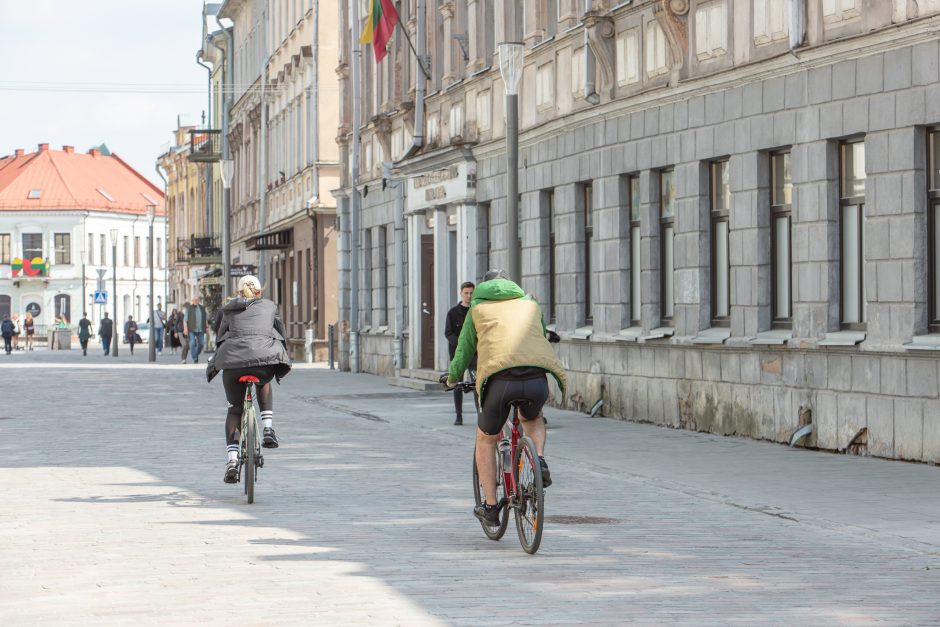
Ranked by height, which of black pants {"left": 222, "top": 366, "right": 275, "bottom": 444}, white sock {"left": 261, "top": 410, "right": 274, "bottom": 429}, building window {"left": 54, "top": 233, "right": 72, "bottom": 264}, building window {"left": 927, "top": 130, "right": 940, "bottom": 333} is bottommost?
white sock {"left": 261, "top": 410, "right": 274, "bottom": 429}

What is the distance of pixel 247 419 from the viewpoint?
1427cm

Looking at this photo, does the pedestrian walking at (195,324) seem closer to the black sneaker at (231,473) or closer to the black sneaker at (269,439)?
the black sneaker at (269,439)

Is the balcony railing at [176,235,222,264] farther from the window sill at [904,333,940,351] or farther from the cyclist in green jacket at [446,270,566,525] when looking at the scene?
the cyclist in green jacket at [446,270,566,525]

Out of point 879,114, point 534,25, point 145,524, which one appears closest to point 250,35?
point 534,25

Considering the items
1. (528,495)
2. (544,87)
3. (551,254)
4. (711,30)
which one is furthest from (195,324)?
(528,495)

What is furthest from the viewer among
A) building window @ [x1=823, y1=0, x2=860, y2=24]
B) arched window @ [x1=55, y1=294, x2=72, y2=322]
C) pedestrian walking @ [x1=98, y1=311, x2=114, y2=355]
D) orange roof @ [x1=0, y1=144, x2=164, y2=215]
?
orange roof @ [x1=0, y1=144, x2=164, y2=215]

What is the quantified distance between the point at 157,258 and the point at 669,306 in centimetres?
10573

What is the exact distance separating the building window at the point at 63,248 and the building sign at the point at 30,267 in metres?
1.19

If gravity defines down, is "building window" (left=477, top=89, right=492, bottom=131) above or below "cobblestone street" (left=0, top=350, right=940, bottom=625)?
above

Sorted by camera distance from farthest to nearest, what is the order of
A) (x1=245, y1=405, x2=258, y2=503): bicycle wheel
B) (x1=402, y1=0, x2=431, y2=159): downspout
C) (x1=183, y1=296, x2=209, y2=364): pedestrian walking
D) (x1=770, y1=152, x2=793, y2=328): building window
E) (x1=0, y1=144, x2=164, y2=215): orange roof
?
(x1=0, y1=144, x2=164, y2=215): orange roof
(x1=183, y1=296, x2=209, y2=364): pedestrian walking
(x1=402, y1=0, x2=431, y2=159): downspout
(x1=770, y1=152, x2=793, y2=328): building window
(x1=245, y1=405, x2=258, y2=503): bicycle wheel

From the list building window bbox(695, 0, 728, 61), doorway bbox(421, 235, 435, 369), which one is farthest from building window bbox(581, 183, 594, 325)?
doorway bbox(421, 235, 435, 369)

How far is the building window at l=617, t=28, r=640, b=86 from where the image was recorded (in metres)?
23.8

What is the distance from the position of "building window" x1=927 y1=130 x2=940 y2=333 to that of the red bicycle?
22.0 ft

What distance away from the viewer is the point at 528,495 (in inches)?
430
